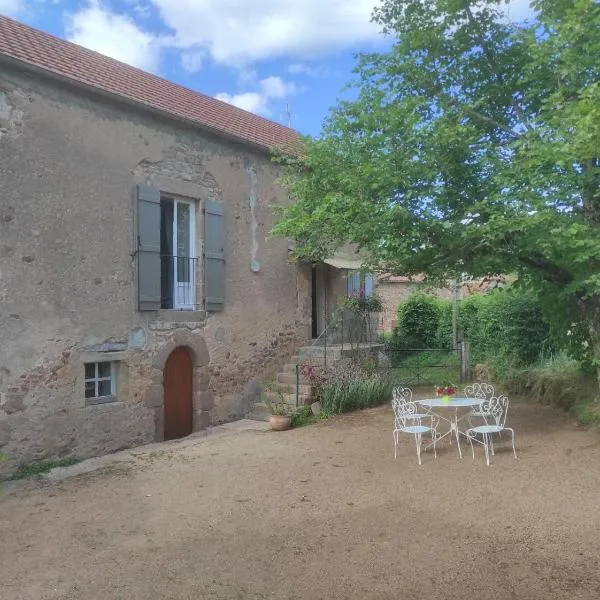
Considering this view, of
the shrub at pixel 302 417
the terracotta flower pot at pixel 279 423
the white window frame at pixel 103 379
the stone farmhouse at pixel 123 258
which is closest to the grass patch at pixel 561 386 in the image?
the shrub at pixel 302 417

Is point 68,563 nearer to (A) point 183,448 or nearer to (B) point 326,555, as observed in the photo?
(B) point 326,555

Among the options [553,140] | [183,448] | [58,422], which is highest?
[553,140]

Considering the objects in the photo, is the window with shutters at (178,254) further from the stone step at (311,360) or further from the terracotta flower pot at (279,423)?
the stone step at (311,360)

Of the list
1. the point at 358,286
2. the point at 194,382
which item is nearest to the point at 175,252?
the point at 194,382

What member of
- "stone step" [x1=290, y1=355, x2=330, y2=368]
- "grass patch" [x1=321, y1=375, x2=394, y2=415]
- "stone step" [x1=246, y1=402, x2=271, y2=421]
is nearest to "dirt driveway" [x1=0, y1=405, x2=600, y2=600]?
"grass patch" [x1=321, y1=375, x2=394, y2=415]

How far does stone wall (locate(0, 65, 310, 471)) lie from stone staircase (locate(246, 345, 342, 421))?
0.39 m

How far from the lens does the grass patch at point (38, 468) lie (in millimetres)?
6979

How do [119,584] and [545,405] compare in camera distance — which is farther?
[545,405]

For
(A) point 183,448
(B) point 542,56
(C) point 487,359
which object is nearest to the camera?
(B) point 542,56

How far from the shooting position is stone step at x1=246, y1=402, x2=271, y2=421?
10130 mm

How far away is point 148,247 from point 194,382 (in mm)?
2377

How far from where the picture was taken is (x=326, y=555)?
425cm

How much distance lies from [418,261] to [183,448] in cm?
419

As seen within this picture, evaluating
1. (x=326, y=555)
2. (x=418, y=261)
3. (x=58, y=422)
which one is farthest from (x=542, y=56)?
(x=58, y=422)
